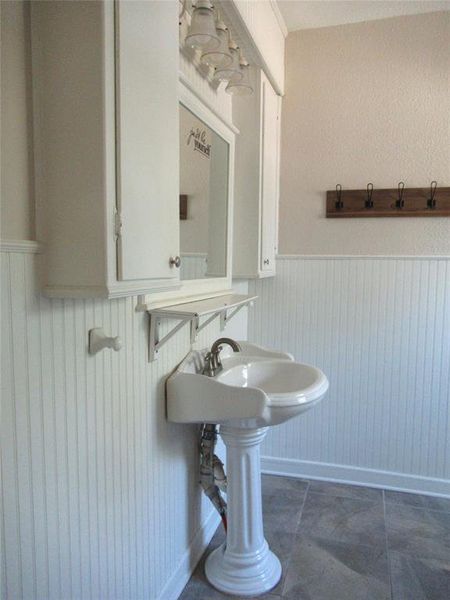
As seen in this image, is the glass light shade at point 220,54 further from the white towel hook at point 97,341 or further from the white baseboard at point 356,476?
the white baseboard at point 356,476

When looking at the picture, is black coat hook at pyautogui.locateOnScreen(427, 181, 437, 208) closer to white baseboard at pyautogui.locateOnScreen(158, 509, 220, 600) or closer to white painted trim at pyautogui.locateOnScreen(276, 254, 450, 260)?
white painted trim at pyautogui.locateOnScreen(276, 254, 450, 260)

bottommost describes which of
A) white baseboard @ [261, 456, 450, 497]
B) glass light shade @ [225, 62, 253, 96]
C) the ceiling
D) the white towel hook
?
white baseboard @ [261, 456, 450, 497]

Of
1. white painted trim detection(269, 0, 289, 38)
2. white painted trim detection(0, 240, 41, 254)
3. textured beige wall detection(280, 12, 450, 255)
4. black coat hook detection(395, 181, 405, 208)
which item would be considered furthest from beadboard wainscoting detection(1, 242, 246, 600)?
white painted trim detection(269, 0, 289, 38)

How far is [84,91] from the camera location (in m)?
0.84

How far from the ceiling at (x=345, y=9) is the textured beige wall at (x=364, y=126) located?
44 millimetres

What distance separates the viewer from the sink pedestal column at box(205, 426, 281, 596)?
166 centimetres

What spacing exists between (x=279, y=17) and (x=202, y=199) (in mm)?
1276

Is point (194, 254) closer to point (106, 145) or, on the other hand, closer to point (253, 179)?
point (253, 179)

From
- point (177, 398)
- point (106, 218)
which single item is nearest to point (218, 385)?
point (177, 398)

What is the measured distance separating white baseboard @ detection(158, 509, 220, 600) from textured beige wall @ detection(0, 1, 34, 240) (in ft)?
4.51

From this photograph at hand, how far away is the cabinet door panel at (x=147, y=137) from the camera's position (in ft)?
2.92

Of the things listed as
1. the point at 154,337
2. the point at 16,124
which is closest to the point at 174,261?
the point at 154,337

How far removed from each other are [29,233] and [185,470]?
117 cm

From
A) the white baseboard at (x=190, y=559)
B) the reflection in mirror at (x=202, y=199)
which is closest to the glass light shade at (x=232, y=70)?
the reflection in mirror at (x=202, y=199)
